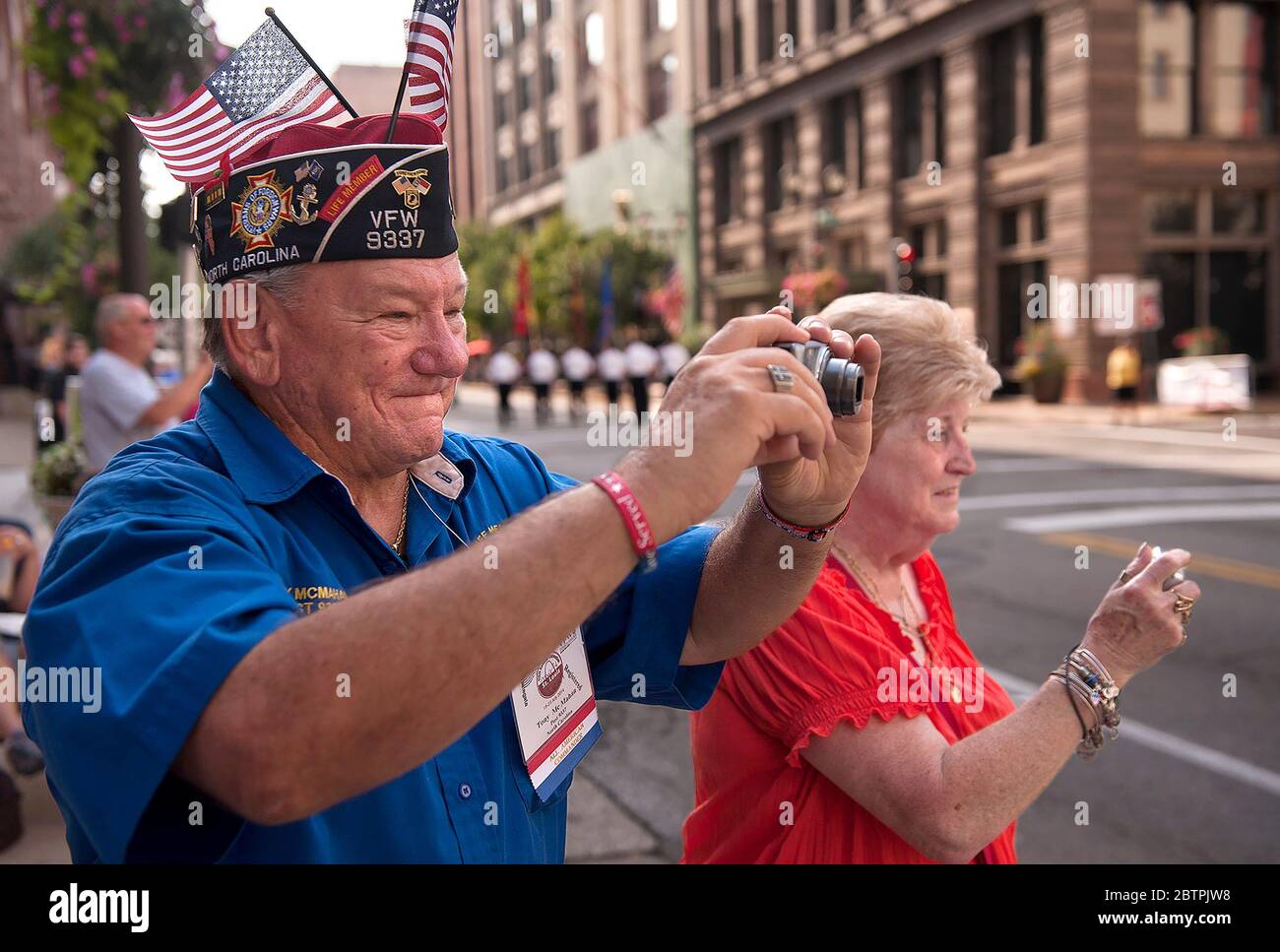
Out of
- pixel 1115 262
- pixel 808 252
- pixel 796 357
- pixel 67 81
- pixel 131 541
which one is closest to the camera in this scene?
pixel 131 541

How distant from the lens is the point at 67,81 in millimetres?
6234

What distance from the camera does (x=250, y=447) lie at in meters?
1.61

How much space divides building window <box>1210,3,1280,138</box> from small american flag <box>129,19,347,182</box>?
30449 mm

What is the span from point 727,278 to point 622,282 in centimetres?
444

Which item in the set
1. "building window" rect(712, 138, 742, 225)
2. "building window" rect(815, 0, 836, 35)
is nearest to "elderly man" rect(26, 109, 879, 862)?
"building window" rect(815, 0, 836, 35)

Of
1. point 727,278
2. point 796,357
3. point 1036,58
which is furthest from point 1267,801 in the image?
point 727,278

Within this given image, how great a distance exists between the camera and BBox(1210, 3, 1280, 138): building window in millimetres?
27750

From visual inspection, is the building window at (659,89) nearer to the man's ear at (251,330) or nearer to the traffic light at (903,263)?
the traffic light at (903,263)

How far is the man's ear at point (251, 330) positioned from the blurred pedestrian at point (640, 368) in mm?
28678

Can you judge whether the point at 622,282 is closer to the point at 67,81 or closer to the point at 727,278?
the point at 727,278

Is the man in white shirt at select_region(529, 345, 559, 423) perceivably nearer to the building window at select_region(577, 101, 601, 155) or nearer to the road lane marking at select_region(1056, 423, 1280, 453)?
the road lane marking at select_region(1056, 423, 1280, 453)

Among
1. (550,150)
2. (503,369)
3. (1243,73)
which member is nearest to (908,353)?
(503,369)

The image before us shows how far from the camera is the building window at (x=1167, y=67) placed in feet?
88.8

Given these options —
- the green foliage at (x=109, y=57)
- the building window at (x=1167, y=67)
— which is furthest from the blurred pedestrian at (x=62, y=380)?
the building window at (x=1167, y=67)
